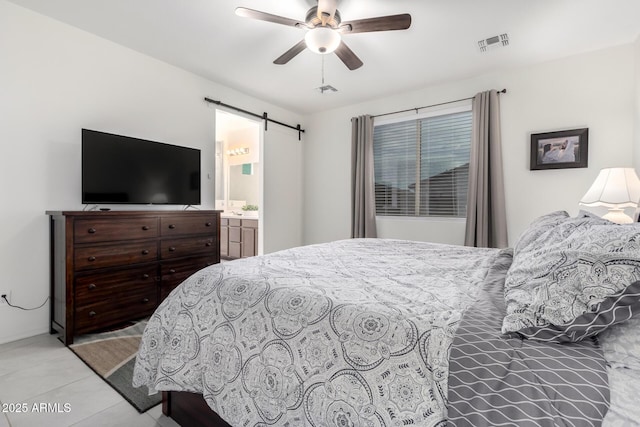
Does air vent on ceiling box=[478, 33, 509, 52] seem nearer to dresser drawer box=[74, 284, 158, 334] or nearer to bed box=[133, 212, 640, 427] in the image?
bed box=[133, 212, 640, 427]

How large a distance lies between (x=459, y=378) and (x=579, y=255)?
510 mm

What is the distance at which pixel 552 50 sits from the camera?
3.04 m

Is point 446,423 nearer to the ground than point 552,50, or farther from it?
nearer to the ground

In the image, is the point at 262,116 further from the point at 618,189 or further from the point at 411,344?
the point at 411,344

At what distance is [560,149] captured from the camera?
3225mm

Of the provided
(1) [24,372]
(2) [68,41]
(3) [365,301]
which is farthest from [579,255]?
(2) [68,41]

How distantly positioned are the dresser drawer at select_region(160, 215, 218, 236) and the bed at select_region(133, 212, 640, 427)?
1662mm

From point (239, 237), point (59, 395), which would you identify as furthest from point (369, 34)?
point (239, 237)

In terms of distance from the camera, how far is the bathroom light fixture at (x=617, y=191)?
2.40 meters

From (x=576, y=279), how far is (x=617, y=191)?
2391 mm

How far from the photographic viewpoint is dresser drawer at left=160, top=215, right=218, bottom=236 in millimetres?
2894

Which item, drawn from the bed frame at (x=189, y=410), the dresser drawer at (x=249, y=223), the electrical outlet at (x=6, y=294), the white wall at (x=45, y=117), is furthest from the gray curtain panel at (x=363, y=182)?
the electrical outlet at (x=6, y=294)

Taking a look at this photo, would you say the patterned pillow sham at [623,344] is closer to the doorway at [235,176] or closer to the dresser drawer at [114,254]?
the dresser drawer at [114,254]

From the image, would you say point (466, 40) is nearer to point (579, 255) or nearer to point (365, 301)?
point (579, 255)
